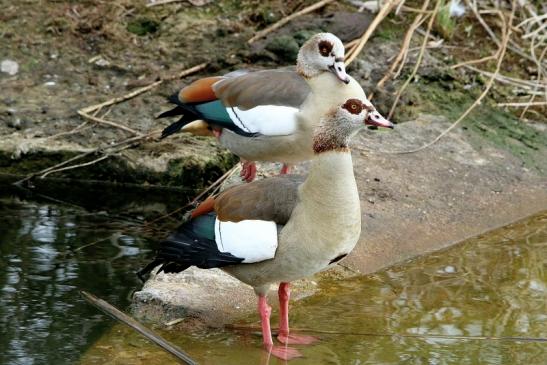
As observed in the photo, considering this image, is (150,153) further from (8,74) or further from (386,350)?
(386,350)

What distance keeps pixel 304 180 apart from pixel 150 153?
2.67 meters

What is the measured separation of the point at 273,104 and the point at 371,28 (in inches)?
83.0

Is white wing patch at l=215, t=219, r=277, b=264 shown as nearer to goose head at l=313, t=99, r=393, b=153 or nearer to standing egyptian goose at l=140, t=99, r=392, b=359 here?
standing egyptian goose at l=140, t=99, r=392, b=359

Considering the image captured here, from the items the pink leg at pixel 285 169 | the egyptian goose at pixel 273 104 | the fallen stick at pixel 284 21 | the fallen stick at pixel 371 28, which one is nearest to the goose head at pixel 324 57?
the egyptian goose at pixel 273 104

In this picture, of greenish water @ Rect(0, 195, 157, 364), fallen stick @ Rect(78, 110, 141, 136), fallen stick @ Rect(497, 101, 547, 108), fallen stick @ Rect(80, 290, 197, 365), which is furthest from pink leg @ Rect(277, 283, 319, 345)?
fallen stick @ Rect(497, 101, 547, 108)

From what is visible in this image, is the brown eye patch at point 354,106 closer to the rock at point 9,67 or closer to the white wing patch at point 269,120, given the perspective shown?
the white wing patch at point 269,120

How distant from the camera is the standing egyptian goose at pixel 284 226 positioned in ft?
13.7

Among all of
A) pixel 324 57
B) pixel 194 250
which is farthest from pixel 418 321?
pixel 324 57

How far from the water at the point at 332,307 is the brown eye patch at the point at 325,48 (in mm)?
1209

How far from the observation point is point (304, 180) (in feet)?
14.7

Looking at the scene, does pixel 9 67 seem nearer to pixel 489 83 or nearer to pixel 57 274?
pixel 57 274

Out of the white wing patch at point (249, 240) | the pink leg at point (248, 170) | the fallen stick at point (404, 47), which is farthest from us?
the fallen stick at point (404, 47)

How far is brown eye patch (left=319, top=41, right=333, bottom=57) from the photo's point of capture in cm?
566

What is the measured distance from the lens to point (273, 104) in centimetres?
561
